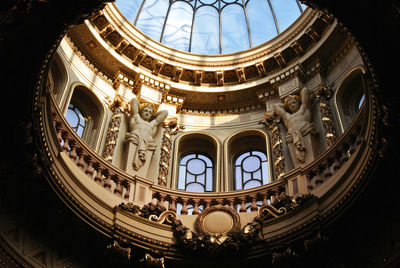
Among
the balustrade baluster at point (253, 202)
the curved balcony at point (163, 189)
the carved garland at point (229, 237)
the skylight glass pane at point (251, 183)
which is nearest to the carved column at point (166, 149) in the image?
the curved balcony at point (163, 189)

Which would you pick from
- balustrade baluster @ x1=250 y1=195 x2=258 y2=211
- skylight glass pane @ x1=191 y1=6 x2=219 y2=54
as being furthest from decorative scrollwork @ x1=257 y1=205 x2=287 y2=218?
skylight glass pane @ x1=191 y1=6 x2=219 y2=54

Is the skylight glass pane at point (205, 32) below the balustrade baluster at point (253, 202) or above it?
above

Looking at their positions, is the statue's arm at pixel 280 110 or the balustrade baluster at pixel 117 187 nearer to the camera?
the balustrade baluster at pixel 117 187

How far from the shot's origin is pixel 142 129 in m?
17.3

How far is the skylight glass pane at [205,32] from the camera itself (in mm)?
23844

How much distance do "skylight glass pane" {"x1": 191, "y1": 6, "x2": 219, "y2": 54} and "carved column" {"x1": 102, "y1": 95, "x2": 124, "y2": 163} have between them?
6549 mm

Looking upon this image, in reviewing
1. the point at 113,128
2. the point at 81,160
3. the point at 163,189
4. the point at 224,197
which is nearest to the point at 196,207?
the point at 224,197

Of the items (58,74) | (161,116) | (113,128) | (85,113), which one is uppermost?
(58,74)

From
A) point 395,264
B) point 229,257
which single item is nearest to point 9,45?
point 229,257

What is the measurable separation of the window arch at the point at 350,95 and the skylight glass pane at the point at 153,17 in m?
9.15

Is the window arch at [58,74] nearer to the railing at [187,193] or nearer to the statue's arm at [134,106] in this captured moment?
the statue's arm at [134,106]

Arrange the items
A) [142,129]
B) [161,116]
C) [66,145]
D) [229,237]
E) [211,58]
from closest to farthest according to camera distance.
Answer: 1. [229,237]
2. [66,145]
3. [142,129]
4. [161,116]
5. [211,58]

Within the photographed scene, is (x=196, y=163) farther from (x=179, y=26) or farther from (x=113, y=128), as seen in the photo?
(x=179, y=26)

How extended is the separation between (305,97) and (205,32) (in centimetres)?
822
